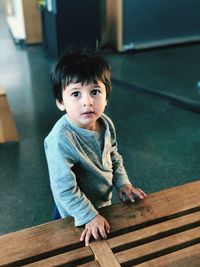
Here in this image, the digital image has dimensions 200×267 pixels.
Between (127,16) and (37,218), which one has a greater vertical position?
(127,16)

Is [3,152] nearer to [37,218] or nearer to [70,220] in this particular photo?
[37,218]

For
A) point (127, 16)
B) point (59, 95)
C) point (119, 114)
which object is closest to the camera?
point (59, 95)

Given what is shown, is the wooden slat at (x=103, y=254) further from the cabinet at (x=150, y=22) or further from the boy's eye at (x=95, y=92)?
the cabinet at (x=150, y=22)

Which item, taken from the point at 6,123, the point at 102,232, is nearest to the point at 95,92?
the point at 102,232

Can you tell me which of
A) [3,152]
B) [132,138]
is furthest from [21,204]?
[132,138]

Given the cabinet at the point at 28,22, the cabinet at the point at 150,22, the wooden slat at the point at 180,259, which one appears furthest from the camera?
the cabinet at the point at 28,22

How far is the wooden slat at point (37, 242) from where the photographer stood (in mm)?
854

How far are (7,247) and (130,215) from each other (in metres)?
0.31

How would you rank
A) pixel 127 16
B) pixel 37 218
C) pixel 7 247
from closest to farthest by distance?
pixel 7 247 < pixel 37 218 < pixel 127 16

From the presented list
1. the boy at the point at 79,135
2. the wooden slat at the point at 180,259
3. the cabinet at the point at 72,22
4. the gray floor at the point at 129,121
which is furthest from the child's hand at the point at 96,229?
the cabinet at the point at 72,22

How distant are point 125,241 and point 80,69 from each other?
420 millimetres

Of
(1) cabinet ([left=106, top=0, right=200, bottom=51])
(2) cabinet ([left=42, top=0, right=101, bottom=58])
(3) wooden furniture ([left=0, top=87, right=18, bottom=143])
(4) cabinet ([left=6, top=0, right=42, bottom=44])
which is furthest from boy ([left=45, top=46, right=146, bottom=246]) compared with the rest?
(4) cabinet ([left=6, top=0, right=42, bottom=44])

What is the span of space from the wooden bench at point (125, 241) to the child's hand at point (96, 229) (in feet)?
0.05

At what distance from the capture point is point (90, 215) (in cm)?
93
